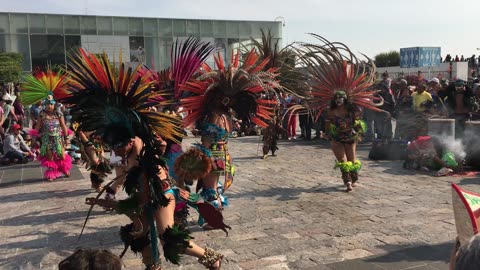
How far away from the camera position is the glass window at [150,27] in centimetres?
3278

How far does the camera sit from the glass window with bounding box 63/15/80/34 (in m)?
30.3

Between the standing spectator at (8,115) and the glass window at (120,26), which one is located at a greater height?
the glass window at (120,26)

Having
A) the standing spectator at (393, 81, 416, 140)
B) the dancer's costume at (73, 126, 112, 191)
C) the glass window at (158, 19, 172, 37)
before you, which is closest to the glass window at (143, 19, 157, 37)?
the glass window at (158, 19, 172, 37)

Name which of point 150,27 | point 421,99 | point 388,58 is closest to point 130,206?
point 421,99

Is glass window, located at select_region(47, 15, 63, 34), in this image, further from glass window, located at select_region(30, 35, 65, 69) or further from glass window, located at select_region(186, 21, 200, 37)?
glass window, located at select_region(186, 21, 200, 37)

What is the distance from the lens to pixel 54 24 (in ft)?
98.5

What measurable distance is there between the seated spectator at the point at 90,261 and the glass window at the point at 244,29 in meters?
34.4

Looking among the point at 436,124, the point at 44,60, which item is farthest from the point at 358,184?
the point at 44,60

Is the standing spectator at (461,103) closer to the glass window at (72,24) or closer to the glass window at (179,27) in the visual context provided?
the glass window at (179,27)

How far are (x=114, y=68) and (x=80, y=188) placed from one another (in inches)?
206

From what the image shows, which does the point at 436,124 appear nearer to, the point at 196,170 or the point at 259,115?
the point at 259,115

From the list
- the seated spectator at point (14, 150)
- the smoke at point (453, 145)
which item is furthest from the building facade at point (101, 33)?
the smoke at point (453, 145)

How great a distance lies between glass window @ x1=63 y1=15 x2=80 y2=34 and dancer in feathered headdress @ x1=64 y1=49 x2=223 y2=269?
2935 centimetres

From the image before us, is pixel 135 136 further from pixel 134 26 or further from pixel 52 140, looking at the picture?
pixel 134 26
